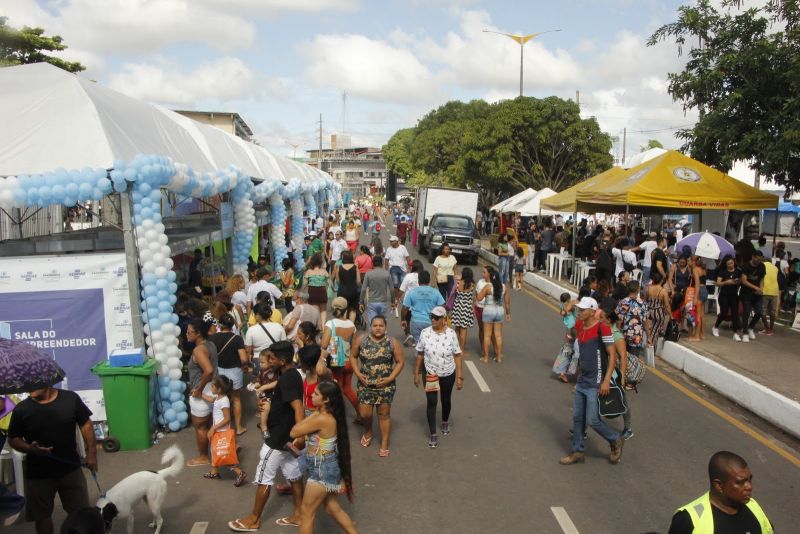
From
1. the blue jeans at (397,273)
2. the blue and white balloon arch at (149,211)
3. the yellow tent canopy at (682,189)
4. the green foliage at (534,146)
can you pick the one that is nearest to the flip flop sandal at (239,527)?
the blue and white balloon arch at (149,211)

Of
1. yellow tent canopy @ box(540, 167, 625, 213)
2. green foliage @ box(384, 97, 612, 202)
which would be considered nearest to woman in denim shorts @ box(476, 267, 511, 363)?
yellow tent canopy @ box(540, 167, 625, 213)

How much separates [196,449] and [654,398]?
6.28m

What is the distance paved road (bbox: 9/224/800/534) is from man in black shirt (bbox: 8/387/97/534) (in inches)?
40.4

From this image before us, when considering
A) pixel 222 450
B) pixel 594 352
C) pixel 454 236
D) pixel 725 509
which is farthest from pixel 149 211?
pixel 454 236

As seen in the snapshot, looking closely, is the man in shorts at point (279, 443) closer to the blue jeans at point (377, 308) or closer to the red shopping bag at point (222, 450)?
the red shopping bag at point (222, 450)

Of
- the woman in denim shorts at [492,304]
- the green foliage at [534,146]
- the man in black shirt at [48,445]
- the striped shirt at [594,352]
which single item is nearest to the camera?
the man in black shirt at [48,445]

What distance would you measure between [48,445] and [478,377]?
685 cm

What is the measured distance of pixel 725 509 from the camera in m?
3.50

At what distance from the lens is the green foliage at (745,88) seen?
1420 cm

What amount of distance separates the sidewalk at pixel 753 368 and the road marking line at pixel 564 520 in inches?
156

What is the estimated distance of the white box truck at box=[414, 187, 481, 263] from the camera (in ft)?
89.5

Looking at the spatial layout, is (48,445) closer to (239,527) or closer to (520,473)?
(239,527)

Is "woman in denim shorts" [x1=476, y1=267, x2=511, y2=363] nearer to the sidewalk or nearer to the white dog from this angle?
the sidewalk

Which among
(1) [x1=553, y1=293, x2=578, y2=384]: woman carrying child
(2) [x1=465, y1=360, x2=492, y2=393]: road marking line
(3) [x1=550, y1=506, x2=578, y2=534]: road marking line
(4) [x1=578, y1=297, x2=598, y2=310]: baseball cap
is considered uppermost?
(4) [x1=578, y1=297, x2=598, y2=310]: baseball cap
